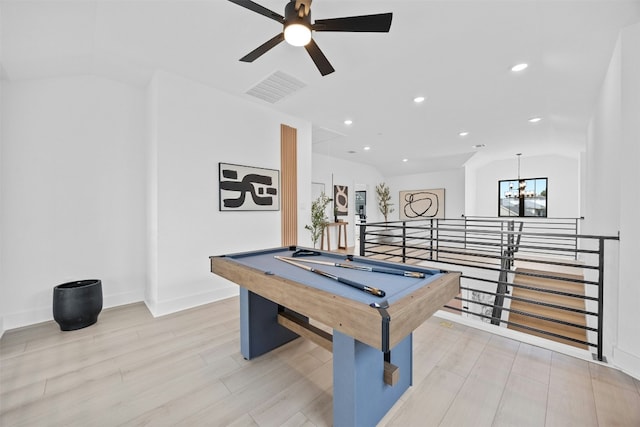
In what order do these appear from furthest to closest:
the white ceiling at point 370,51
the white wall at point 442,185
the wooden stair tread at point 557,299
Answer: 1. the white wall at point 442,185
2. the wooden stair tread at point 557,299
3. the white ceiling at point 370,51

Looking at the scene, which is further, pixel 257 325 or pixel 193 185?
pixel 193 185

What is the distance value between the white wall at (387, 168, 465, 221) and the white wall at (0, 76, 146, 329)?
8.05m

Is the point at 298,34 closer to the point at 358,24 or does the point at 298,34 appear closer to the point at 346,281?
the point at 358,24

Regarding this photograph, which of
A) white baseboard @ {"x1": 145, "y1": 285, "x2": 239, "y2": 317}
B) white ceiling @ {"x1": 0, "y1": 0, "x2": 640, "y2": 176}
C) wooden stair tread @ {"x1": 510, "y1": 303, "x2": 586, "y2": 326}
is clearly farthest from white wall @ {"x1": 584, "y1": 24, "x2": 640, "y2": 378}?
white baseboard @ {"x1": 145, "y1": 285, "x2": 239, "y2": 317}

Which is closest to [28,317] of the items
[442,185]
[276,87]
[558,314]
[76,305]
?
[76,305]

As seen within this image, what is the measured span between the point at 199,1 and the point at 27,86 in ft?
7.49

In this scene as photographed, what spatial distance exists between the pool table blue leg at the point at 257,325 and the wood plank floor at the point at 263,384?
99 mm

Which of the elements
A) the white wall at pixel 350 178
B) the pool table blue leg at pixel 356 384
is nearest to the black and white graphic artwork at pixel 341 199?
the white wall at pixel 350 178

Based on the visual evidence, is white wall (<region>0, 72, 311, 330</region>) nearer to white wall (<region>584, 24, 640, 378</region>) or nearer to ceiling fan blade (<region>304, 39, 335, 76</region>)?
ceiling fan blade (<region>304, 39, 335, 76</region>)

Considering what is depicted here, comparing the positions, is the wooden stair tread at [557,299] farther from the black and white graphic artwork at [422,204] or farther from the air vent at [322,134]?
the air vent at [322,134]

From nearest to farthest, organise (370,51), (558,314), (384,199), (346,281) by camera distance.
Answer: (346,281) → (370,51) → (558,314) → (384,199)

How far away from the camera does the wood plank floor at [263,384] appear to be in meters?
1.48

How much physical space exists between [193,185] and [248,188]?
2.43 feet

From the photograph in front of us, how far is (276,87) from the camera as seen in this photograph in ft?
10.6
